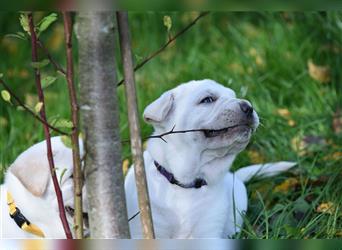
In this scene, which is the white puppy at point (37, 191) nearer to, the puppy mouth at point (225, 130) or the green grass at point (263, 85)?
the green grass at point (263, 85)

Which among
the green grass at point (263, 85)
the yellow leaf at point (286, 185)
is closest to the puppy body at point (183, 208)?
the green grass at point (263, 85)

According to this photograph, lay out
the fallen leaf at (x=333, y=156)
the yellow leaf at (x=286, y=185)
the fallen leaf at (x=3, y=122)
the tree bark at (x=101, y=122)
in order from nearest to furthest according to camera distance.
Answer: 1. the tree bark at (x=101, y=122)
2. the yellow leaf at (x=286, y=185)
3. the fallen leaf at (x=333, y=156)
4. the fallen leaf at (x=3, y=122)

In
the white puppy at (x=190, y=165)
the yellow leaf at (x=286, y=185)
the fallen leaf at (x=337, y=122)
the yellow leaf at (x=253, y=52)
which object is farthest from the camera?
the yellow leaf at (x=253, y=52)

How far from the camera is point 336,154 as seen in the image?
350 cm

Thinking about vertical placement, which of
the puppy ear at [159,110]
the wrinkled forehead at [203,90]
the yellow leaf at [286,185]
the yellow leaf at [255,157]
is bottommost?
the yellow leaf at [286,185]

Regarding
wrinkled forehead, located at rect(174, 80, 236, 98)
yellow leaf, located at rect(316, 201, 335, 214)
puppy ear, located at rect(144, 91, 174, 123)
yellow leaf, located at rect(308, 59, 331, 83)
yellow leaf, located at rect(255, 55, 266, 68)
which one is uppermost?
yellow leaf, located at rect(255, 55, 266, 68)

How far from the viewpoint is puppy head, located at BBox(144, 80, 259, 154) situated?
251 centimetres

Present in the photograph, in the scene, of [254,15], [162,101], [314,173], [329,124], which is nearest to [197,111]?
[162,101]

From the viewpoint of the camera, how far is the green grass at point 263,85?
3064mm

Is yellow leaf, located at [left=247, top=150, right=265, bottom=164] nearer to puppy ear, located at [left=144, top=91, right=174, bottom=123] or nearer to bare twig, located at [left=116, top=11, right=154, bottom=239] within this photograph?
puppy ear, located at [left=144, top=91, right=174, bottom=123]

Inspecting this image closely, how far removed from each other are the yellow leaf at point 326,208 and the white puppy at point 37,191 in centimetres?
87

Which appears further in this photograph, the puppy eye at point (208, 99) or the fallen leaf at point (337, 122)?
the fallen leaf at point (337, 122)

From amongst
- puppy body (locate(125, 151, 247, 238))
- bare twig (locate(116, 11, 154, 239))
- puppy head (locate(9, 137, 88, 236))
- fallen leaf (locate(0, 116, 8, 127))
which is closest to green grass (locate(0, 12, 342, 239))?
fallen leaf (locate(0, 116, 8, 127))

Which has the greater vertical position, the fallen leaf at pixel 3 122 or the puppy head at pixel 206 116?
the fallen leaf at pixel 3 122
